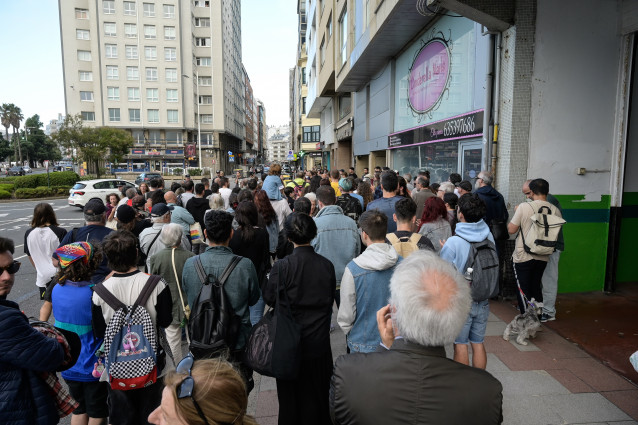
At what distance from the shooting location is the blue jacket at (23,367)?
1.94 meters

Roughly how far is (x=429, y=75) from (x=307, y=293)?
381 inches

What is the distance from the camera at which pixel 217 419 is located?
51.7 inches

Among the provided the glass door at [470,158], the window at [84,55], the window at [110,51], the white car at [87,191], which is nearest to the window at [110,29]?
the window at [110,51]

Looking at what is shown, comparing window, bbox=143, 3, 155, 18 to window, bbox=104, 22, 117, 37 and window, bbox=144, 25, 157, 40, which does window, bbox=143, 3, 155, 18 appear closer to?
window, bbox=144, 25, 157, 40

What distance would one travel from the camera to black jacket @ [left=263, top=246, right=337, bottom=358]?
2.82 metres

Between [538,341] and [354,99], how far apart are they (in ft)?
61.9

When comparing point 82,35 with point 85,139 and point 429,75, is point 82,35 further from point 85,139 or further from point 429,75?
point 429,75

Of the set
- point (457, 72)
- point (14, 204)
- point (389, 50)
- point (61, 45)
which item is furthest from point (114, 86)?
point (457, 72)

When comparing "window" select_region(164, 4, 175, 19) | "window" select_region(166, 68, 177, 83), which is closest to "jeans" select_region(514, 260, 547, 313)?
"window" select_region(166, 68, 177, 83)

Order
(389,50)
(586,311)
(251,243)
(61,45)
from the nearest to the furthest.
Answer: (251,243)
(586,311)
(389,50)
(61,45)

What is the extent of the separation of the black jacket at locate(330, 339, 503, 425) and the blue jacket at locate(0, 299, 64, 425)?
167 centimetres

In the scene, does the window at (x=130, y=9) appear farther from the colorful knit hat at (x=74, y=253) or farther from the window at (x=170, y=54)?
the colorful knit hat at (x=74, y=253)

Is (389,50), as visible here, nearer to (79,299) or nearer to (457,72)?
(457,72)

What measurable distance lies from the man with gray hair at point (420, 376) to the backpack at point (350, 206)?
4.97 metres
